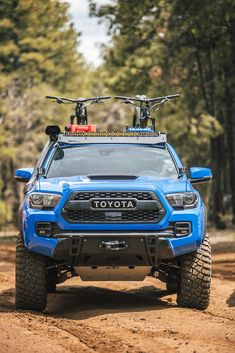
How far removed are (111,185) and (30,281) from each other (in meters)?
1.39

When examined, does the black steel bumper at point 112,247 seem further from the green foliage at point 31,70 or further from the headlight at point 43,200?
the green foliage at point 31,70

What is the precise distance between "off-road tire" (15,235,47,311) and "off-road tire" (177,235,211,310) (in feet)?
5.16

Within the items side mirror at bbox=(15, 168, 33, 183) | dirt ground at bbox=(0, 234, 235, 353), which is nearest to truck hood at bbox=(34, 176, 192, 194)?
side mirror at bbox=(15, 168, 33, 183)

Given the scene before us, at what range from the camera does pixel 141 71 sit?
3541 centimetres

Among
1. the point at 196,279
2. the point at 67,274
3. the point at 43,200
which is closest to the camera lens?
the point at 43,200

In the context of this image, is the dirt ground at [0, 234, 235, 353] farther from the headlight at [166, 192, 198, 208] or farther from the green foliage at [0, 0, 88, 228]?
the green foliage at [0, 0, 88, 228]

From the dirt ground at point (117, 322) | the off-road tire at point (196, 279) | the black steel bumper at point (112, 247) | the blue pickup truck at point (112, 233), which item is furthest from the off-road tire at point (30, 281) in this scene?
the off-road tire at point (196, 279)

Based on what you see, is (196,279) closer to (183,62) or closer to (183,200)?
(183,200)

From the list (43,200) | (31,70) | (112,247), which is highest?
(31,70)

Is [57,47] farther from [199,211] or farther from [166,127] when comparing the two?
[199,211]

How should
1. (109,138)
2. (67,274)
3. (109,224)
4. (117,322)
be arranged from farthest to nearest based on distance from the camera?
(109,138) → (67,274) → (109,224) → (117,322)

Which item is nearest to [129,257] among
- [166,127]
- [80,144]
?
[80,144]

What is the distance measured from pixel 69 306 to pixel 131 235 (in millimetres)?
1651

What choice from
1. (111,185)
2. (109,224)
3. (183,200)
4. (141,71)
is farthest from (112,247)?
(141,71)
